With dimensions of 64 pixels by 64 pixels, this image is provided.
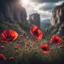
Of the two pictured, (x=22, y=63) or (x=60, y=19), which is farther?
(x=60, y=19)

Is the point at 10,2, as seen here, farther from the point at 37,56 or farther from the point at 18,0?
the point at 37,56

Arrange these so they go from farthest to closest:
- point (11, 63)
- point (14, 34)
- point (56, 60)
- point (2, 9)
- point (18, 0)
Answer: point (18, 0) → point (2, 9) → point (56, 60) → point (11, 63) → point (14, 34)

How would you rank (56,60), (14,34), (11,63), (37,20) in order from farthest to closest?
(37,20), (56,60), (11,63), (14,34)

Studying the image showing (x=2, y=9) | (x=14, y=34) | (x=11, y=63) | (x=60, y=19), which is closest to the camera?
(x=14, y=34)

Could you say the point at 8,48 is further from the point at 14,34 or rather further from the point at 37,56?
the point at 14,34

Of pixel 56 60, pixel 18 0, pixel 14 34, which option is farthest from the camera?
pixel 18 0

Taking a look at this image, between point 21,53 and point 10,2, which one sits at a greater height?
point 10,2

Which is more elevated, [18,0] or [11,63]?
[18,0]

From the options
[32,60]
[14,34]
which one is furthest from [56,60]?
[14,34]

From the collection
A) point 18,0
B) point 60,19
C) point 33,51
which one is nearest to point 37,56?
point 33,51
